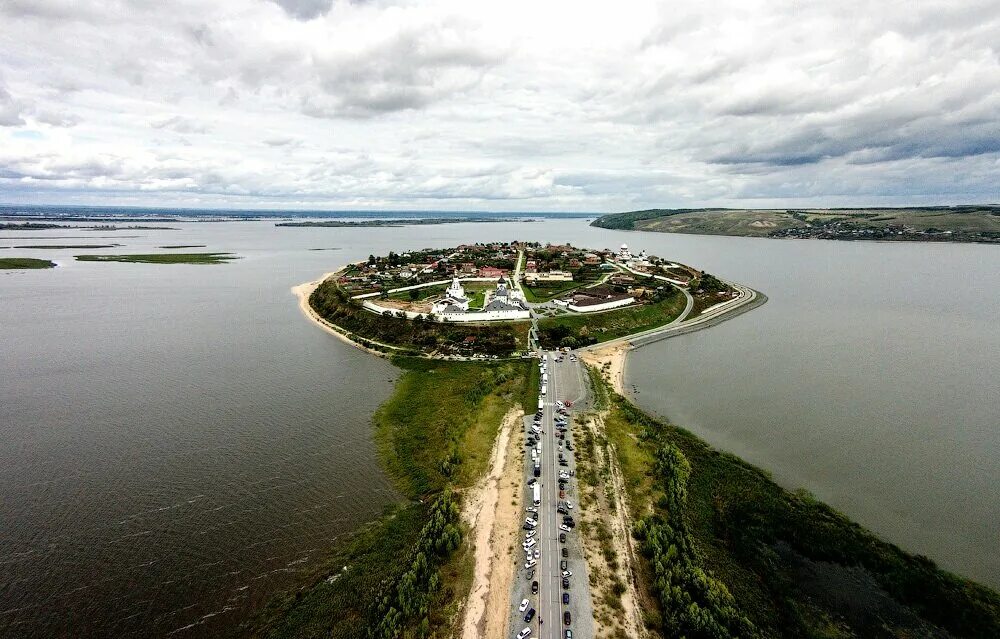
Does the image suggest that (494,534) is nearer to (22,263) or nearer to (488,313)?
(488,313)

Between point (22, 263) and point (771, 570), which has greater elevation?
point (22, 263)

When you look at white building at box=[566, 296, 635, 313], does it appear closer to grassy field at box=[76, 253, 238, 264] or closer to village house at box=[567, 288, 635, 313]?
village house at box=[567, 288, 635, 313]

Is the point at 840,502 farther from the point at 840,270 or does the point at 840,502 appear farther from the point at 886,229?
the point at 886,229

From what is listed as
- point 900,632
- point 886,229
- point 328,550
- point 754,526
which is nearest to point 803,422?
point 754,526

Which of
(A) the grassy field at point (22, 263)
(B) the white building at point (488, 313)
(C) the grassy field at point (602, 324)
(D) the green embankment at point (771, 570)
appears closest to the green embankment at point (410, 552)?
(D) the green embankment at point (771, 570)

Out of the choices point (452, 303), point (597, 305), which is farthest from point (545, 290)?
point (452, 303)
